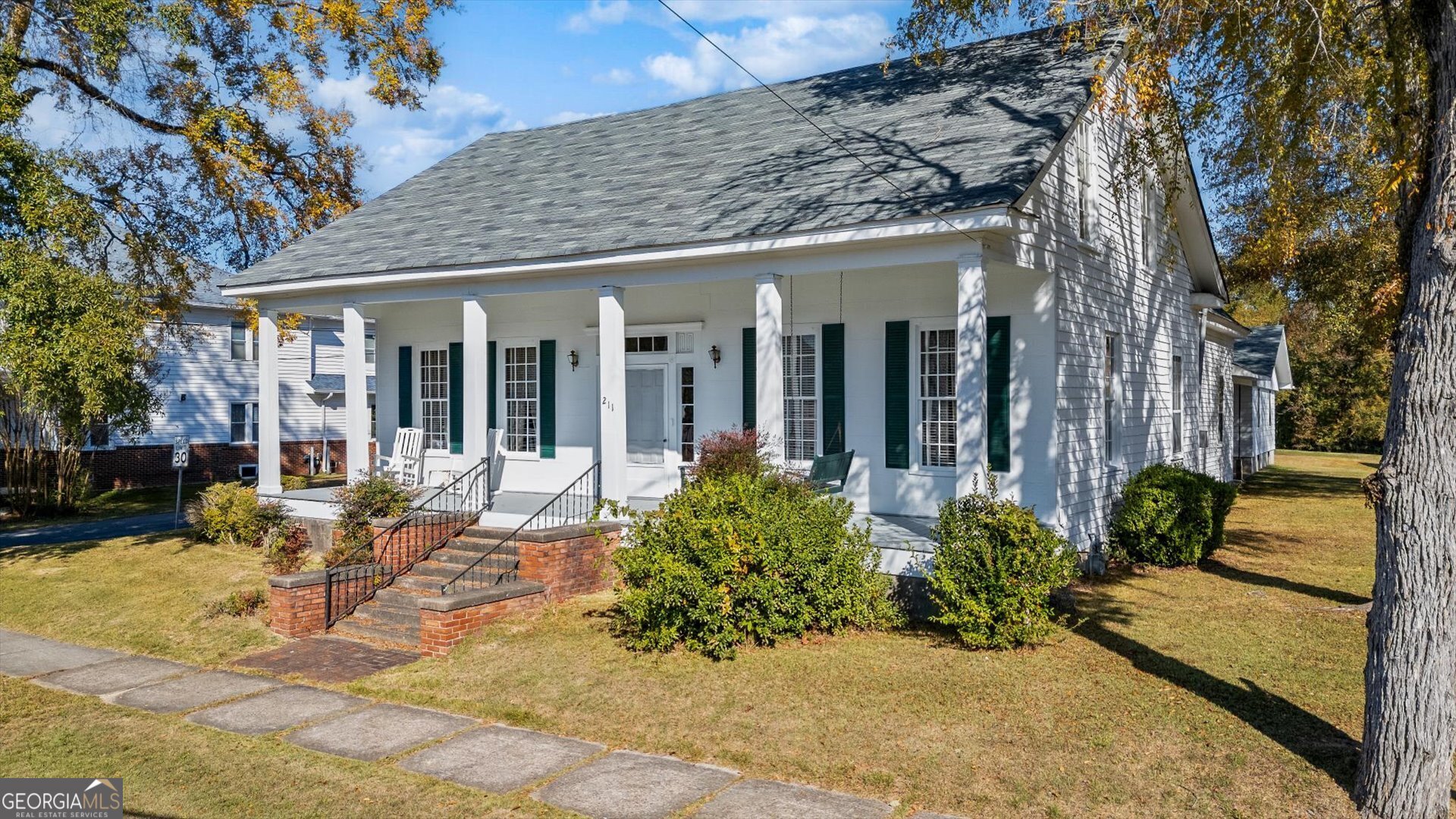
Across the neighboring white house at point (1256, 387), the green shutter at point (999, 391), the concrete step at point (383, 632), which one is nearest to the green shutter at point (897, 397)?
the green shutter at point (999, 391)

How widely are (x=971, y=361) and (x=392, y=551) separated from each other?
694cm

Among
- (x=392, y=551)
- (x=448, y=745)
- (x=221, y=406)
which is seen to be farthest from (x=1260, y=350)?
(x=221, y=406)

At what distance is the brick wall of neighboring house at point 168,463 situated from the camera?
25688 mm

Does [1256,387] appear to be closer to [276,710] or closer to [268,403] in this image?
[268,403]

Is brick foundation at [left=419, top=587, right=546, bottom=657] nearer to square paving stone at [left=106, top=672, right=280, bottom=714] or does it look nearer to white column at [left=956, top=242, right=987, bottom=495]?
square paving stone at [left=106, top=672, right=280, bottom=714]

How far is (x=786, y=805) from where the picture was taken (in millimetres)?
5523

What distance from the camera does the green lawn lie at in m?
5.69

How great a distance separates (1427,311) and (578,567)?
8.14 metres

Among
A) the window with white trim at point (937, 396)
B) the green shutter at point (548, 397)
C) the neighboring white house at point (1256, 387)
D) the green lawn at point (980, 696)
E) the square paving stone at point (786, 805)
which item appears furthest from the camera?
the neighboring white house at point (1256, 387)

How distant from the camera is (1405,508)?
5.32 meters

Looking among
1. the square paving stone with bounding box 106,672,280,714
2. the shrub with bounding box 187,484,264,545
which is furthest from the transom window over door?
the shrub with bounding box 187,484,264,545

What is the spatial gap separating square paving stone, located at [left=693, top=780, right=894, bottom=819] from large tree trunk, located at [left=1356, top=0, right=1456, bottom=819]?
2673mm

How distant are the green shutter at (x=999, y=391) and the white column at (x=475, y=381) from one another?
6386 millimetres

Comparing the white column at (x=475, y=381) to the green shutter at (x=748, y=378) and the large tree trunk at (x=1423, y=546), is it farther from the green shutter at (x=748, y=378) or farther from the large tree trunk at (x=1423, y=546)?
the large tree trunk at (x=1423, y=546)
